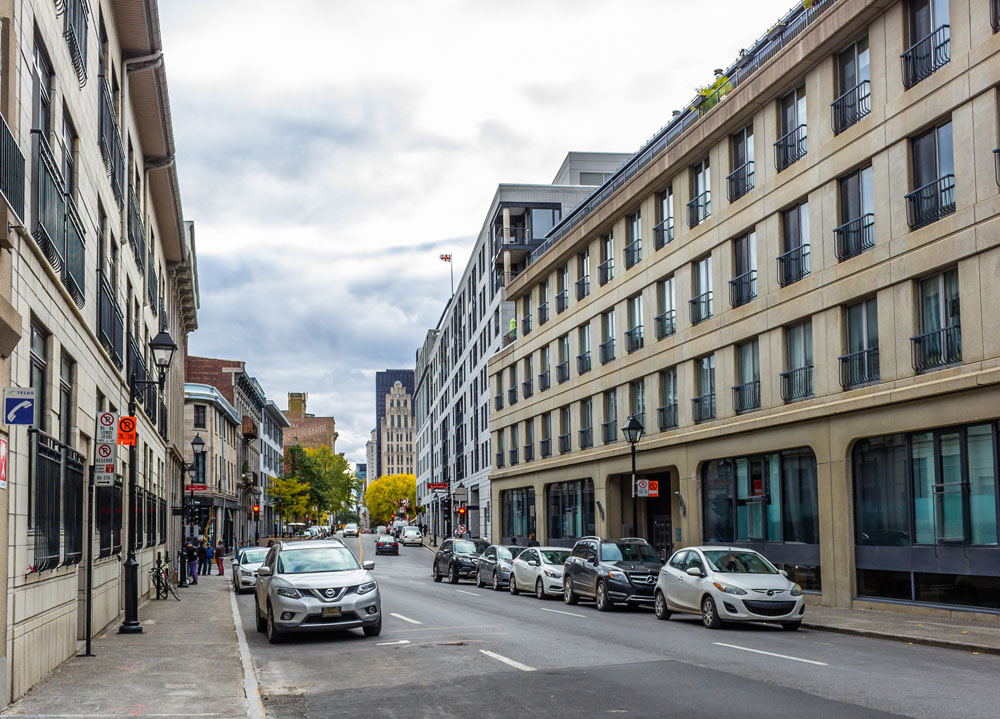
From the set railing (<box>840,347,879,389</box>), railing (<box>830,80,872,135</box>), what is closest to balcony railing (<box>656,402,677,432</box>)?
railing (<box>840,347,879,389</box>)

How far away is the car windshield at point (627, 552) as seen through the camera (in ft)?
84.5

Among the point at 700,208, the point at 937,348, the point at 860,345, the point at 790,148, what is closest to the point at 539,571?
the point at 860,345

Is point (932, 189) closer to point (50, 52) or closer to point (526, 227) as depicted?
point (50, 52)

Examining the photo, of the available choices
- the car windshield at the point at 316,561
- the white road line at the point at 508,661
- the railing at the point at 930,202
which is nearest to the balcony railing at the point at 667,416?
the railing at the point at 930,202

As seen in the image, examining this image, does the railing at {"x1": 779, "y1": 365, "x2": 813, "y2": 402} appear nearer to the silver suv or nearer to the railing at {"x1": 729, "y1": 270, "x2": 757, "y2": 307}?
the railing at {"x1": 729, "y1": 270, "x2": 757, "y2": 307}

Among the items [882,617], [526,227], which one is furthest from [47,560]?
[526,227]

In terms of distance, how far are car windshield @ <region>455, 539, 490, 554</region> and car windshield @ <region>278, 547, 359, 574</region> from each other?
20814 mm

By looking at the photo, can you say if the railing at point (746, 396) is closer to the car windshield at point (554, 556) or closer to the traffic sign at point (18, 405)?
the car windshield at point (554, 556)

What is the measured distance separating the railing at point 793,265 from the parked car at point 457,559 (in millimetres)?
16097

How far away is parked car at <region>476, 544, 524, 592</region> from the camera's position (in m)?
34.4

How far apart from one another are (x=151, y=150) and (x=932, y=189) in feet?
64.3

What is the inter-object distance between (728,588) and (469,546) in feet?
72.1

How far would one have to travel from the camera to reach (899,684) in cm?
1216

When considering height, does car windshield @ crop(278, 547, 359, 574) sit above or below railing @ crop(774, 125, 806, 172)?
below
